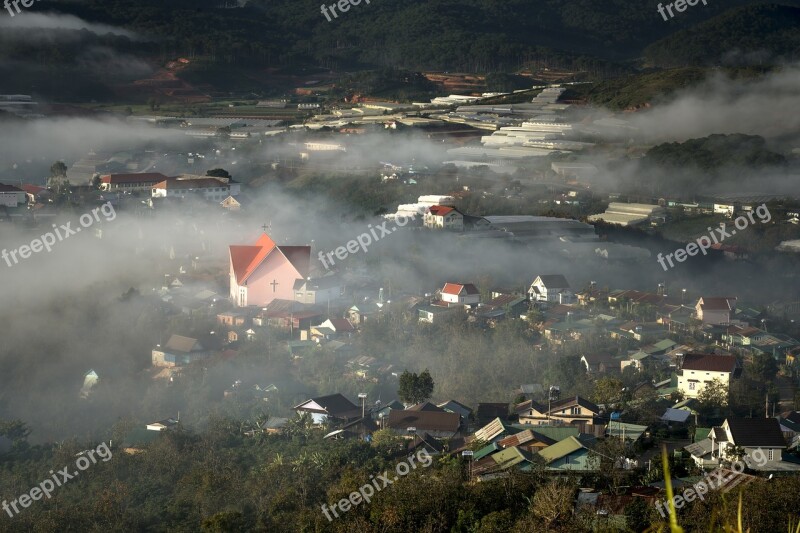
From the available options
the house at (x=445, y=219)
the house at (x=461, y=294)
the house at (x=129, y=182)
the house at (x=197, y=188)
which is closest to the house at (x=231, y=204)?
the house at (x=197, y=188)

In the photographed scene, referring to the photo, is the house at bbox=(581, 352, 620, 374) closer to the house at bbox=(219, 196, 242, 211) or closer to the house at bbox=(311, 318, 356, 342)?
the house at bbox=(311, 318, 356, 342)

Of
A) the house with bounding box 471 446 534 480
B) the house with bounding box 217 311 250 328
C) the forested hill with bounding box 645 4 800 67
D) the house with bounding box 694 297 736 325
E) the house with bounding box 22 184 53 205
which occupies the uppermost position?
the house with bounding box 471 446 534 480

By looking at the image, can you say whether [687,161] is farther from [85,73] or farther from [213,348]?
[85,73]

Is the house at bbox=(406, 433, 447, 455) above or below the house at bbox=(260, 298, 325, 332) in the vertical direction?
above

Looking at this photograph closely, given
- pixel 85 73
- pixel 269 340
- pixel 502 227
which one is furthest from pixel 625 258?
pixel 85 73

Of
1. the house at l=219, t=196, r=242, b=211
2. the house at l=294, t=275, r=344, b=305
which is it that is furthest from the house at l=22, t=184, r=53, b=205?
the house at l=294, t=275, r=344, b=305

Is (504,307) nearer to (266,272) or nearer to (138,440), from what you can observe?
(266,272)

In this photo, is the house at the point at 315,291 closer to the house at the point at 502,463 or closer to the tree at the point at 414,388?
the tree at the point at 414,388
